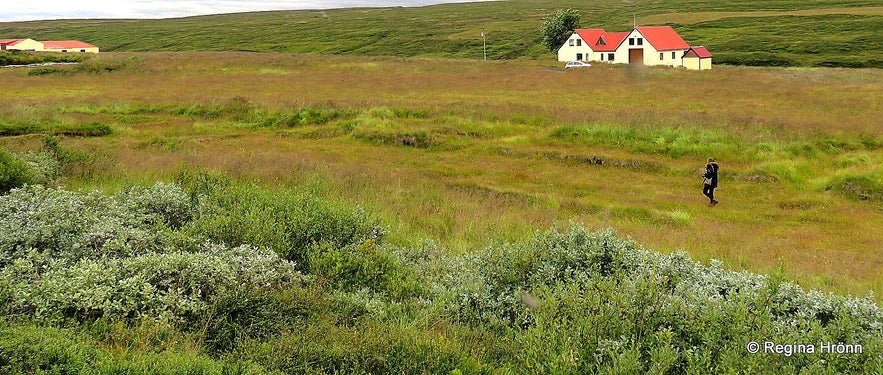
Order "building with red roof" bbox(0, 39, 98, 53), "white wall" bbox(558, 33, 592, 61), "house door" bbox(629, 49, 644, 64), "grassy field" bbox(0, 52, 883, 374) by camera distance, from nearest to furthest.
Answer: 1. "grassy field" bbox(0, 52, 883, 374)
2. "house door" bbox(629, 49, 644, 64)
3. "white wall" bbox(558, 33, 592, 61)
4. "building with red roof" bbox(0, 39, 98, 53)

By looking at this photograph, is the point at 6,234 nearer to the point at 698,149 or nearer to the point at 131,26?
the point at 698,149

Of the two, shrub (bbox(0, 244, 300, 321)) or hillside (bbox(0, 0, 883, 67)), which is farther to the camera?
hillside (bbox(0, 0, 883, 67))

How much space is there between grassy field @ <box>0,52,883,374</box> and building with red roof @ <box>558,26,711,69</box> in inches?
1780

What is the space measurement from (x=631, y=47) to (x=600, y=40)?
13.9 ft

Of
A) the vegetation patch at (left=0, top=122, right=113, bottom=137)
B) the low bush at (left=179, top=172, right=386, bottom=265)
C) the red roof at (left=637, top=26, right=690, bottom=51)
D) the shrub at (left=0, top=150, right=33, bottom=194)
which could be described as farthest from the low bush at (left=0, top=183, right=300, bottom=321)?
the red roof at (left=637, top=26, right=690, bottom=51)

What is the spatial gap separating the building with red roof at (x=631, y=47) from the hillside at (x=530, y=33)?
44.5ft

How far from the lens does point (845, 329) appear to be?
476cm

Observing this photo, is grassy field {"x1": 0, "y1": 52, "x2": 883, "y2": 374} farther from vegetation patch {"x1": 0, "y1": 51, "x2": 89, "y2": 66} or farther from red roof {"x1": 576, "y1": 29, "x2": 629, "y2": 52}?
red roof {"x1": 576, "y1": 29, "x2": 629, "y2": 52}

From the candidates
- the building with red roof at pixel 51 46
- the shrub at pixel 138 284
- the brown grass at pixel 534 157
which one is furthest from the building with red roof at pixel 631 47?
the building with red roof at pixel 51 46

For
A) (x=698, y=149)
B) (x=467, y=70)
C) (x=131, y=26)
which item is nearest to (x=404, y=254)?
(x=698, y=149)

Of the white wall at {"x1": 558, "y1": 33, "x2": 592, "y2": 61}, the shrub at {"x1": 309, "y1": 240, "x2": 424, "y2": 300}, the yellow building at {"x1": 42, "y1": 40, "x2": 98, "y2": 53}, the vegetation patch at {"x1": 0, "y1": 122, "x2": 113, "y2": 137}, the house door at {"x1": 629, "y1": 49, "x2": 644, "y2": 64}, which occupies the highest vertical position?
the yellow building at {"x1": 42, "y1": 40, "x2": 98, "y2": 53}

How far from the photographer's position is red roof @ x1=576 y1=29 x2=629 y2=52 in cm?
7431

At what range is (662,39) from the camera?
2744 inches

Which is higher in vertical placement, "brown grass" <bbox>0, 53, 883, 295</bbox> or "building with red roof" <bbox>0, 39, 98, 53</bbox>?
"building with red roof" <bbox>0, 39, 98, 53</bbox>
